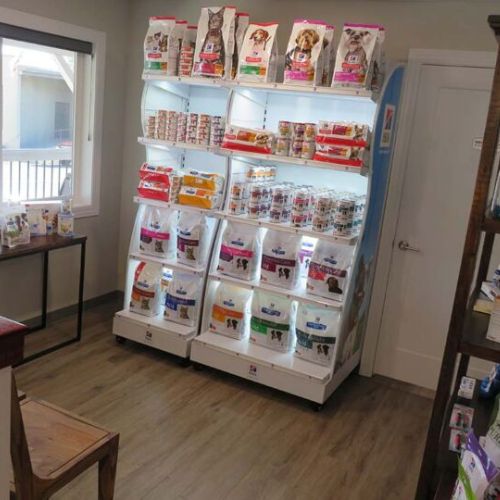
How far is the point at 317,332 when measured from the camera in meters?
3.18

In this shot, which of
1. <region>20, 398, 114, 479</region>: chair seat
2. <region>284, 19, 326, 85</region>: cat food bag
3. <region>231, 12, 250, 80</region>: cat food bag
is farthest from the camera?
<region>231, 12, 250, 80</region>: cat food bag

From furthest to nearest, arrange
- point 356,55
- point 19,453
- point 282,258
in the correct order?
point 282,258
point 356,55
point 19,453

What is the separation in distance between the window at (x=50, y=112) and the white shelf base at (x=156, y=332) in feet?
3.07

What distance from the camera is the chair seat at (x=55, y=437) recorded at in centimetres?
177

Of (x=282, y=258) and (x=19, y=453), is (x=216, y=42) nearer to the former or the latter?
(x=282, y=258)

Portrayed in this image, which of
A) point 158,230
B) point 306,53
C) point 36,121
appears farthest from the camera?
point 36,121

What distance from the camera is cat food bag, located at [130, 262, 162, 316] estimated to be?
12.0ft

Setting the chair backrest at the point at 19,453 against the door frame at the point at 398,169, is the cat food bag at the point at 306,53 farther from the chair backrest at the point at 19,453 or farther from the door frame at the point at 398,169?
the chair backrest at the point at 19,453

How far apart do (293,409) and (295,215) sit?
3.70 feet

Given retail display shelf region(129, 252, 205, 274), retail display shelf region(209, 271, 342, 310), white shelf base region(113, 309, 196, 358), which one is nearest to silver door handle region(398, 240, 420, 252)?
retail display shelf region(209, 271, 342, 310)

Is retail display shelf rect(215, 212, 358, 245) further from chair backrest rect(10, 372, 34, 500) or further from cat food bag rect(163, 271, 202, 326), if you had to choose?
chair backrest rect(10, 372, 34, 500)

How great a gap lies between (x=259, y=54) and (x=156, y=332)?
6.05ft

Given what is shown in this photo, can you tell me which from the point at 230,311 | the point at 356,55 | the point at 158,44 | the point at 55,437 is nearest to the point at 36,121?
the point at 158,44

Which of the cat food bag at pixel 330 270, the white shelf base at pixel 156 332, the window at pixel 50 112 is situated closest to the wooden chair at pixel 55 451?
the white shelf base at pixel 156 332
